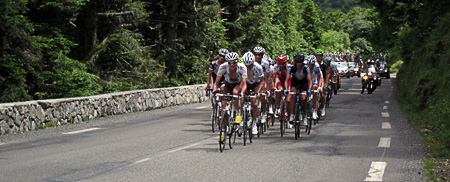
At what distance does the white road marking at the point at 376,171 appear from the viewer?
314 inches

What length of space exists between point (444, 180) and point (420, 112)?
1087 centimetres

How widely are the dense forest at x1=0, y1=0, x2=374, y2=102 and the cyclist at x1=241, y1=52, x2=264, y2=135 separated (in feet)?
44.1

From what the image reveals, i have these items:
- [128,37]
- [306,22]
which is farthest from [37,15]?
[306,22]

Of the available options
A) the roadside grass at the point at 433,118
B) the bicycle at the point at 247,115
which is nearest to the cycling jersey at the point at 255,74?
the bicycle at the point at 247,115

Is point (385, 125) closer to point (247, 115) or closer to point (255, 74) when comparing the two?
point (255, 74)

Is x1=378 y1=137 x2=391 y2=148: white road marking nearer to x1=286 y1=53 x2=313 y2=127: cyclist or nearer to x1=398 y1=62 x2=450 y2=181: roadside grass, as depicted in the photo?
x1=398 y1=62 x2=450 y2=181: roadside grass

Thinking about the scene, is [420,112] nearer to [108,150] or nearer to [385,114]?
[385,114]

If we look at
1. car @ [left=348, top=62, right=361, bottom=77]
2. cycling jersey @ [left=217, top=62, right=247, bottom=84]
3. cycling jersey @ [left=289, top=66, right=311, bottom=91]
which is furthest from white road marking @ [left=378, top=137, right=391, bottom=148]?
car @ [left=348, top=62, right=361, bottom=77]

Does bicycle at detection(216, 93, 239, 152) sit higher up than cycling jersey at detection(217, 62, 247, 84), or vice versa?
cycling jersey at detection(217, 62, 247, 84)

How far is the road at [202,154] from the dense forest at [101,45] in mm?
8629

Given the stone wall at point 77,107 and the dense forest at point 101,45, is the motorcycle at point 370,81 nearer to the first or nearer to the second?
the dense forest at point 101,45

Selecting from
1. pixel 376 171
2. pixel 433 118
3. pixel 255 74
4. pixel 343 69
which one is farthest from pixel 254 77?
pixel 343 69

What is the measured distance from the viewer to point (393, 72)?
74562 millimetres

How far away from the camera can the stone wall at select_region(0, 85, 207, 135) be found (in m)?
14.9
